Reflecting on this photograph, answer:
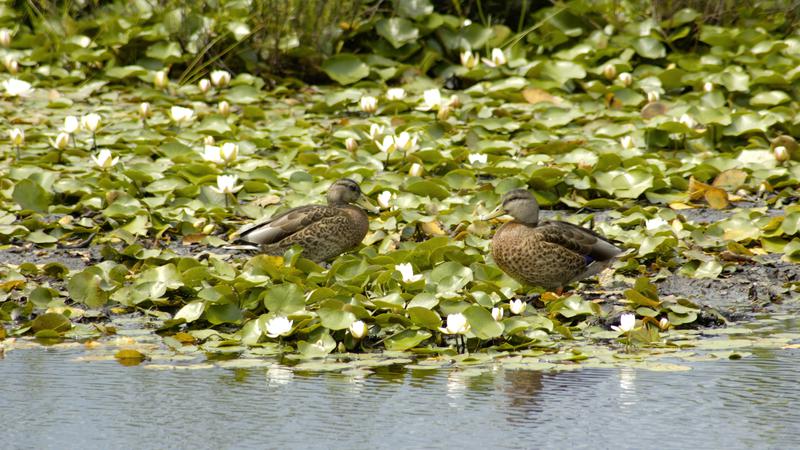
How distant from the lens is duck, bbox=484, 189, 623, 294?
7395 mm

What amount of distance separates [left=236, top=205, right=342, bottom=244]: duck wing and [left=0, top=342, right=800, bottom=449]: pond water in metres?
2.22

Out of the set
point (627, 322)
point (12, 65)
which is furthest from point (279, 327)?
point (12, 65)

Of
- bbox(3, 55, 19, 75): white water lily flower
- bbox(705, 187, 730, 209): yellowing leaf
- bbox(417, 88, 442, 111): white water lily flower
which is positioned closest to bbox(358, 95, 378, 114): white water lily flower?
bbox(417, 88, 442, 111): white water lily flower

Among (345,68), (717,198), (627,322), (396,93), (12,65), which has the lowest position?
(627,322)

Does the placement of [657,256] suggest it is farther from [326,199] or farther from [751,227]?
[326,199]

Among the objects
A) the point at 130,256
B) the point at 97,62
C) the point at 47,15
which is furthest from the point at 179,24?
the point at 130,256

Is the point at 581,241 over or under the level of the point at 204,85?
under

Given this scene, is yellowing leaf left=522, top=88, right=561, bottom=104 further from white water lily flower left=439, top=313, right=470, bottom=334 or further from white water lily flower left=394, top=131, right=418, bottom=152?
white water lily flower left=439, top=313, right=470, bottom=334

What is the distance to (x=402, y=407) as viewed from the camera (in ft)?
17.4

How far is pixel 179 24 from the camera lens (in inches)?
496

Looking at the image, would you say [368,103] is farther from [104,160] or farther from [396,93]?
[104,160]

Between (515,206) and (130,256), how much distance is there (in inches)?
94.7

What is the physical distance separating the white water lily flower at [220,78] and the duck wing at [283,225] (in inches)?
159

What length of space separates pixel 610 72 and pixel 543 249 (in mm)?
5048
